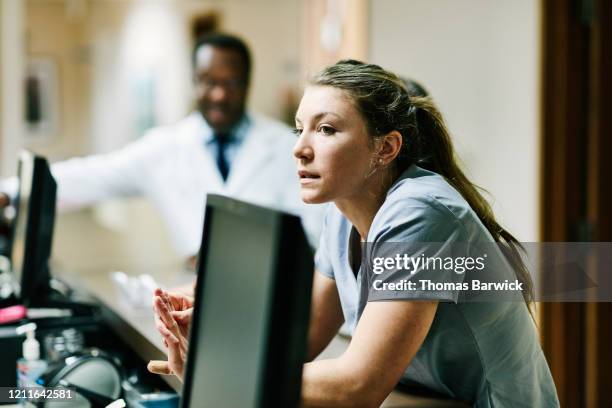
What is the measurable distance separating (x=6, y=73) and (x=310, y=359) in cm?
246

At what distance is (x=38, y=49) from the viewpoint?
13.1 ft

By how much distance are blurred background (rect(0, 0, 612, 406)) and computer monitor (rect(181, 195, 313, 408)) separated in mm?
1487

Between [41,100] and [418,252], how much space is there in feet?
11.4

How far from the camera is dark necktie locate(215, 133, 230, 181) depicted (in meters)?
2.59

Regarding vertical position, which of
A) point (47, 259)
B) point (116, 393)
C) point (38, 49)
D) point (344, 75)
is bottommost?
point (116, 393)

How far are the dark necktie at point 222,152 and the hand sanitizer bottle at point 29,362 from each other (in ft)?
3.58

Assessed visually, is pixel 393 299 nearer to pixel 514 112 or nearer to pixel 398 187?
pixel 398 187

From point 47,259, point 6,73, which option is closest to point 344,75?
point 47,259

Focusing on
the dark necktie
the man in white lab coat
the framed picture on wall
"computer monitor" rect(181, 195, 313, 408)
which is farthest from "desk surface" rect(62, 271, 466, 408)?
the framed picture on wall

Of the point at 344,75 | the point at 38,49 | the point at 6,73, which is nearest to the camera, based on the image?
the point at 344,75

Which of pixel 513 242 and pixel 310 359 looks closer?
pixel 513 242

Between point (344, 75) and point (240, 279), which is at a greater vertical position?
point (344, 75)

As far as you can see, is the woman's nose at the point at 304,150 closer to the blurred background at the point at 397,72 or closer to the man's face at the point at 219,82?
the blurred background at the point at 397,72

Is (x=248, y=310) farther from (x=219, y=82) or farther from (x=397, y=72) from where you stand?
(x=397, y=72)
